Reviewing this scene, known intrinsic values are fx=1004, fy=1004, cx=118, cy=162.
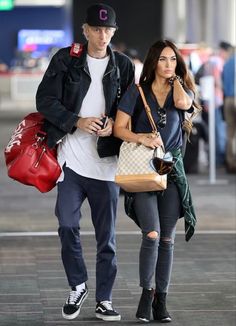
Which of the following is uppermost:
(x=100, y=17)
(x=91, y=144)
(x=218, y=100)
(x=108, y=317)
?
(x=100, y=17)

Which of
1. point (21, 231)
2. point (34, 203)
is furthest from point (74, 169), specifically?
point (34, 203)

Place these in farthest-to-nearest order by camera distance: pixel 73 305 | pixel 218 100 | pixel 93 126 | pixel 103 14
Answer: pixel 218 100 → pixel 73 305 → pixel 103 14 → pixel 93 126

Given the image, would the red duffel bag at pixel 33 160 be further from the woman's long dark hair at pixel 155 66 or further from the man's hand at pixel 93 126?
the woman's long dark hair at pixel 155 66

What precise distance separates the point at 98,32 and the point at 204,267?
2665 mm

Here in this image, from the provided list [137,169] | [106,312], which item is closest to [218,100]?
[106,312]

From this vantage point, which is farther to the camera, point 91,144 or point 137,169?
point 91,144

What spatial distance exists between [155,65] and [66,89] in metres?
0.56

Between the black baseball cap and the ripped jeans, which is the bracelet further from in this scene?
the ripped jeans

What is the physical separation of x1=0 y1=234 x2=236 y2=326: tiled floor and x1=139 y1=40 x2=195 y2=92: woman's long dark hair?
58.9 inches

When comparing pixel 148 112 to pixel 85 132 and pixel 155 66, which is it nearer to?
pixel 155 66

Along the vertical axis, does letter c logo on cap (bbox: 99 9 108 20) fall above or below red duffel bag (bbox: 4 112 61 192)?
above

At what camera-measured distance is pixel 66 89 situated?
19.9ft

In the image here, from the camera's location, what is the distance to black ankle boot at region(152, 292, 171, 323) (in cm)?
620

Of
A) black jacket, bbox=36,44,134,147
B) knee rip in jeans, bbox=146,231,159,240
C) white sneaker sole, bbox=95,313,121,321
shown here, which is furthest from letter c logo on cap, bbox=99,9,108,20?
white sneaker sole, bbox=95,313,121,321
